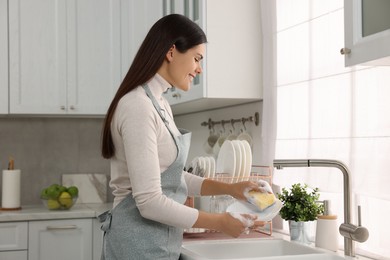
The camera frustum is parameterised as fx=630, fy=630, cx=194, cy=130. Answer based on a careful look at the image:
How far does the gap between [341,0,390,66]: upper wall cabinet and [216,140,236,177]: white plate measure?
0.84 m

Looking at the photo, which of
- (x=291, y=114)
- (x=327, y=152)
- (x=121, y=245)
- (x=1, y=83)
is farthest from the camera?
(x=1, y=83)

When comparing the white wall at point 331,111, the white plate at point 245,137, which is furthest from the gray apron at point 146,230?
the white plate at point 245,137

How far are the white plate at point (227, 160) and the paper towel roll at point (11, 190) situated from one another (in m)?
1.64

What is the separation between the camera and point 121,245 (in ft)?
6.31

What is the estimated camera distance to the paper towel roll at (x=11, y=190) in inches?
146

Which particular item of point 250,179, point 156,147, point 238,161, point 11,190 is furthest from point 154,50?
point 11,190

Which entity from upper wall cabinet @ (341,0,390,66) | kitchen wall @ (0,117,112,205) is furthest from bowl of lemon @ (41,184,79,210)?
upper wall cabinet @ (341,0,390,66)

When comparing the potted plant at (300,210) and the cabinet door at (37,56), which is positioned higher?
the cabinet door at (37,56)

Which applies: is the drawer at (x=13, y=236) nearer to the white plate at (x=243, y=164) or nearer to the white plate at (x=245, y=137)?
the white plate at (x=245, y=137)

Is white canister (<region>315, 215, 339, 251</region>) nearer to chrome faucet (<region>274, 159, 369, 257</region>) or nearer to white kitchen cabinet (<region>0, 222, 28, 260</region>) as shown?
A: chrome faucet (<region>274, 159, 369, 257</region>)

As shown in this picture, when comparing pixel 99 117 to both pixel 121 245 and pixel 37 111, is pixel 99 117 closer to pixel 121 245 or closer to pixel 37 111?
pixel 37 111

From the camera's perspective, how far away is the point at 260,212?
1.99 m

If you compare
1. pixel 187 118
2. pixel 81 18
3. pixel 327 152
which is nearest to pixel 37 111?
pixel 81 18

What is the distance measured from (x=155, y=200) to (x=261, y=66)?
118cm
